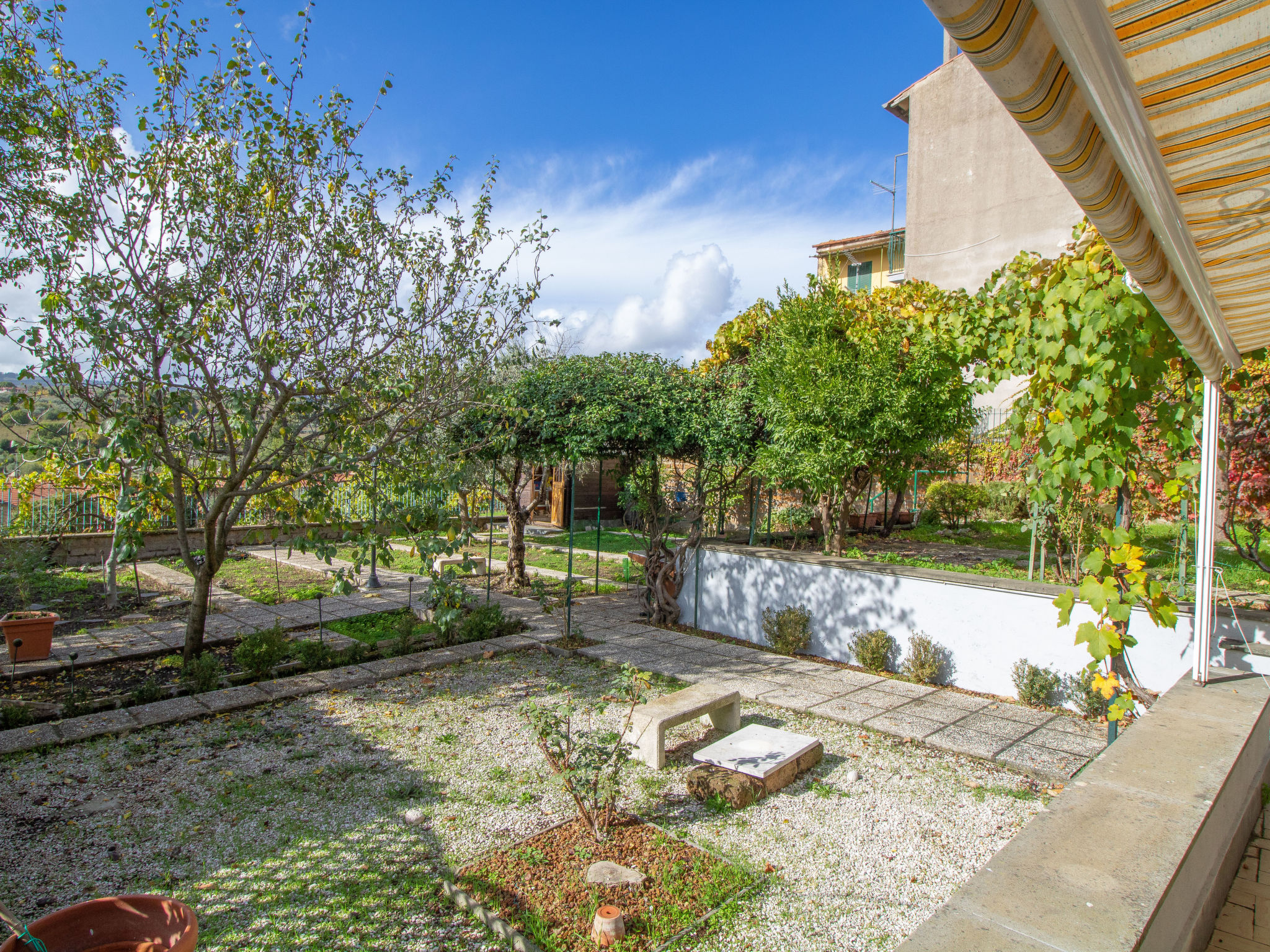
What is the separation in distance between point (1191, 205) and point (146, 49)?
22.6ft

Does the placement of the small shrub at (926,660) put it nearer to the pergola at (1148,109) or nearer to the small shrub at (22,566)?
the pergola at (1148,109)

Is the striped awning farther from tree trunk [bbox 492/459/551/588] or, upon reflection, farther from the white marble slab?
tree trunk [bbox 492/459/551/588]

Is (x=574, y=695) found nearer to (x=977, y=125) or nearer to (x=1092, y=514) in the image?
(x=1092, y=514)

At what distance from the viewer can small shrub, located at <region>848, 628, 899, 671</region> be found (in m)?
6.80

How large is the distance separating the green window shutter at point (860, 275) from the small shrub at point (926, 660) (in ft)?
78.0

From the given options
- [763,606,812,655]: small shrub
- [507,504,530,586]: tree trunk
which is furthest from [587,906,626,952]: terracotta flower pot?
[507,504,530,586]: tree trunk

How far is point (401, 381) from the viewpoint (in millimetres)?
6914

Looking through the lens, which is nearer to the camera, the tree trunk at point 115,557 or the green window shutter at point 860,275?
the tree trunk at point 115,557

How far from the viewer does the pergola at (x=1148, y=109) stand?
0.91 m

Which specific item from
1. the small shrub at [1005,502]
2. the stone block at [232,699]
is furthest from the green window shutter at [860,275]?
the stone block at [232,699]

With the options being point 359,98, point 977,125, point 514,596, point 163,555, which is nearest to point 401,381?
point 359,98

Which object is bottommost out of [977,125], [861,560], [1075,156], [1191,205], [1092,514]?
[861,560]

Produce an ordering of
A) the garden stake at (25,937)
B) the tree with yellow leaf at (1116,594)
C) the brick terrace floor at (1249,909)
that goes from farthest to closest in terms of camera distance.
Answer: the tree with yellow leaf at (1116,594)
the brick terrace floor at (1249,909)
the garden stake at (25,937)

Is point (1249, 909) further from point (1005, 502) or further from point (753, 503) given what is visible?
point (1005, 502)
